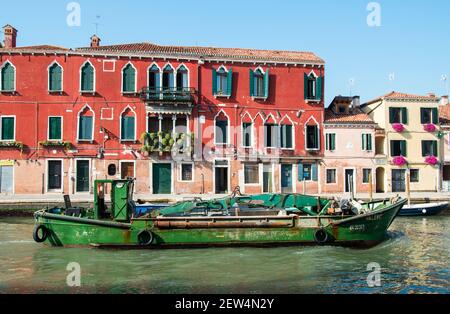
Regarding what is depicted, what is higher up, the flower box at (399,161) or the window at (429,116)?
the window at (429,116)

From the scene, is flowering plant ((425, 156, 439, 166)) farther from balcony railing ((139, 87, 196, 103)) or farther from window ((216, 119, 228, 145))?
balcony railing ((139, 87, 196, 103))

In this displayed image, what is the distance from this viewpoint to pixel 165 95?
89.2ft

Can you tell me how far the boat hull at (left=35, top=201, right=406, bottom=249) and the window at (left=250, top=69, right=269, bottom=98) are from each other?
16491 millimetres

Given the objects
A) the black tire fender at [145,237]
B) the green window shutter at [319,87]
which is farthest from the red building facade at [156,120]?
the black tire fender at [145,237]

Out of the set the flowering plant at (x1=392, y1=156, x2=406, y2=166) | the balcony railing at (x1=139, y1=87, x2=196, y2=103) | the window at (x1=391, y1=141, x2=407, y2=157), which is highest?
the balcony railing at (x1=139, y1=87, x2=196, y2=103)

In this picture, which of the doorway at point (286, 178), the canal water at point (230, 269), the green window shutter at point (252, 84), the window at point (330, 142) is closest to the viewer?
the canal water at point (230, 269)

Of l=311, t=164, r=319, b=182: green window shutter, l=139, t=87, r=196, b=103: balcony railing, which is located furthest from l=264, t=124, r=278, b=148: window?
l=139, t=87, r=196, b=103: balcony railing

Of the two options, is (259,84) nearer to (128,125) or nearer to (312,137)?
(312,137)

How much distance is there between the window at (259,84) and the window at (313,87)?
2.89m

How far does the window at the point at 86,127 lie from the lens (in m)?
27.0

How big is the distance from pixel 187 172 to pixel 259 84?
7639 millimetres

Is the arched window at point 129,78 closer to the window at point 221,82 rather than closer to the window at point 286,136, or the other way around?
the window at point 221,82

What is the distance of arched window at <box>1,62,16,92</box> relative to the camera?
87.4 feet
